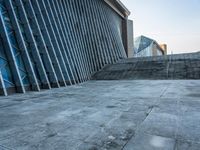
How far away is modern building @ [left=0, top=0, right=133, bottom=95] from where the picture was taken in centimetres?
1110

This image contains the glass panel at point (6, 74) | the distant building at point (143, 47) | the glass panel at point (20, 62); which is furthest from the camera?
the distant building at point (143, 47)

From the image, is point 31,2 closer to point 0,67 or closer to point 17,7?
point 17,7

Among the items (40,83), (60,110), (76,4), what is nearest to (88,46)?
(76,4)

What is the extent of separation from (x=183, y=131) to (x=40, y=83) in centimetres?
1107

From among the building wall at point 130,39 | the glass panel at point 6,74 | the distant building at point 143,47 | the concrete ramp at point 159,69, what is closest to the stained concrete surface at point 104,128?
the glass panel at point 6,74

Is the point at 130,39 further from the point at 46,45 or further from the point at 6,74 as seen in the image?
the point at 6,74

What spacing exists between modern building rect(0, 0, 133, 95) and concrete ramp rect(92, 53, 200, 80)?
9.12 feet

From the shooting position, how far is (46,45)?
14.5 meters

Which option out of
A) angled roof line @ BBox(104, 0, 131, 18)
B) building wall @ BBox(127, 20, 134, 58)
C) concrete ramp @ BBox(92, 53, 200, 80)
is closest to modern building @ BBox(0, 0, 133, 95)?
concrete ramp @ BBox(92, 53, 200, 80)

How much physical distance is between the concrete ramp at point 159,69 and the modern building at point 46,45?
278 centimetres

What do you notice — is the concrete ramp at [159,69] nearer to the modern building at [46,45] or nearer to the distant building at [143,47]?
the modern building at [46,45]

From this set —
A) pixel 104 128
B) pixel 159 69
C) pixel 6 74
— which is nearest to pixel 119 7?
pixel 159 69

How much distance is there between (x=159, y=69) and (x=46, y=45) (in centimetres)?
1178

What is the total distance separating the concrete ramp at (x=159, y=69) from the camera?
666 inches
